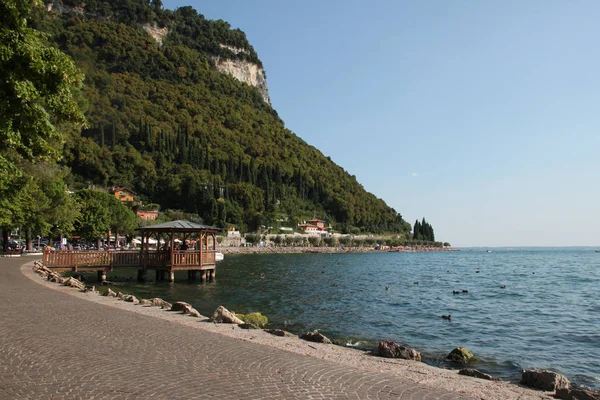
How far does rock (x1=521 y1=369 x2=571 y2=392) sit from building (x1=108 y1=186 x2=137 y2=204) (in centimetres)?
12585

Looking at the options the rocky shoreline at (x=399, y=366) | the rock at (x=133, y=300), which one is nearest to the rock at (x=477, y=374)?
the rocky shoreline at (x=399, y=366)

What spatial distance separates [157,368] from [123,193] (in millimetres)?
130376

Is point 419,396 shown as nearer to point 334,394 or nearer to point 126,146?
point 334,394

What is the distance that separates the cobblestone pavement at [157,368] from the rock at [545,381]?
3.06 meters

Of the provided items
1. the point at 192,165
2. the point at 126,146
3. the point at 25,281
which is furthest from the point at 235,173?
the point at 25,281

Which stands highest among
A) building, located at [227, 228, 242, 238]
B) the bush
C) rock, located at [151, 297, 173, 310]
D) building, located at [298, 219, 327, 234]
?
building, located at [298, 219, 327, 234]

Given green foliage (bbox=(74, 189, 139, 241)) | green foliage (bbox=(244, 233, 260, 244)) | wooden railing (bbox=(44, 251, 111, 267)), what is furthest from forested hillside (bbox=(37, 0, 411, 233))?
wooden railing (bbox=(44, 251, 111, 267))

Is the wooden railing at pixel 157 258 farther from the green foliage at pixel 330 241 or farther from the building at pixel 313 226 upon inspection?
the building at pixel 313 226

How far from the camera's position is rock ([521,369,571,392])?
8938 millimetres

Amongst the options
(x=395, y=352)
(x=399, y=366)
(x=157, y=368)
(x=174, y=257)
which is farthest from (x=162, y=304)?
(x=174, y=257)

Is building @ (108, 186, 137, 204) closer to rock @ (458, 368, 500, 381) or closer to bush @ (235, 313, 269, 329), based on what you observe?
bush @ (235, 313, 269, 329)

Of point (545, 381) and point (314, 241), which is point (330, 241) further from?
point (545, 381)

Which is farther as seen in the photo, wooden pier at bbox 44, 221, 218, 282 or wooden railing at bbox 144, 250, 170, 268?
wooden railing at bbox 144, 250, 170, 268

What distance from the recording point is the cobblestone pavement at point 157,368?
6430 millimetres
